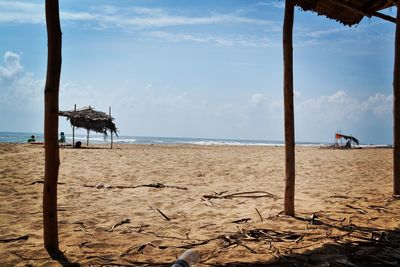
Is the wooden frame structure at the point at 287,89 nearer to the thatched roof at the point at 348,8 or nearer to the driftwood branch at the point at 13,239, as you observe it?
the thatched roof at the point at 348,8

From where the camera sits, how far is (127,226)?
14.0ft

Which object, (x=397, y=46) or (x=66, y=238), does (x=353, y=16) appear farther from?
(x=66, y=238)

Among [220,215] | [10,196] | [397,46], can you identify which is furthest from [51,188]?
[397,46]

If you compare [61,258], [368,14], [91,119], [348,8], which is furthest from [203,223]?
[91,119]

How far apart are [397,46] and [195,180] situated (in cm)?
548

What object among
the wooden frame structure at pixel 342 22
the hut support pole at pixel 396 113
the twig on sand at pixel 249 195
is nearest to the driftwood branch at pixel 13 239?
the twig on sand at pixel 249 195

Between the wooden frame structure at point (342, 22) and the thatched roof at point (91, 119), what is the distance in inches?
733

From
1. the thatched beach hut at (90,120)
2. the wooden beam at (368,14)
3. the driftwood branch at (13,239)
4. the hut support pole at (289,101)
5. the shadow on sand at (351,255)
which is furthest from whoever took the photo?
the thatched beach hut at (90,120)

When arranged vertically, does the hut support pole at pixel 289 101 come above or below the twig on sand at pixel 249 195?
above

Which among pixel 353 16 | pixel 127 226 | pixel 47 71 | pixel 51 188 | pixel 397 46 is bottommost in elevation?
pixel 127 226

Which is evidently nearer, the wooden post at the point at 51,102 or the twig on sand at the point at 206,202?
the wooden post at the point at 51,102

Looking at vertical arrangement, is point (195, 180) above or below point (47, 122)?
below

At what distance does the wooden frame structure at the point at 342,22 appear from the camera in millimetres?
4629

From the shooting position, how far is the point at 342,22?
6465 millimetres
